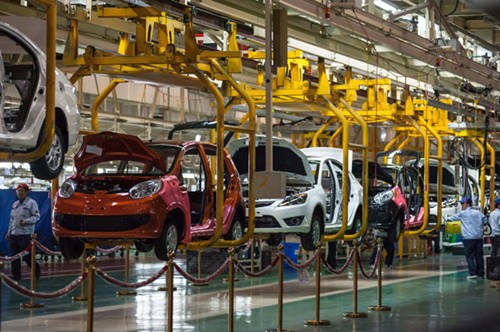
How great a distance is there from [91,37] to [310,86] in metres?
3.43

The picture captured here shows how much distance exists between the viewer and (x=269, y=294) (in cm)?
1562

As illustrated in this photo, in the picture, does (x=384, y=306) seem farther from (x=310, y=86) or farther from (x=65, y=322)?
(x=65, y=322)

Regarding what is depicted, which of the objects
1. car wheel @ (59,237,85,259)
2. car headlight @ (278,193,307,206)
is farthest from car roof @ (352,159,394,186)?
car wheel @ (59,237,85,259)

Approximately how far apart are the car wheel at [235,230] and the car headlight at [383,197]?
598 centimetres

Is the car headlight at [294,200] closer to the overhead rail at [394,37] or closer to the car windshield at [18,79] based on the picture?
the overhead rail at [394,37]

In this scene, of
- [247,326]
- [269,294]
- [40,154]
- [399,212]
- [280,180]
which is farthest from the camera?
[399,212]

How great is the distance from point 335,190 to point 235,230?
4.18 metres

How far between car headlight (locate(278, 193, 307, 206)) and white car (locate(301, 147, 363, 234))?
1493 mm

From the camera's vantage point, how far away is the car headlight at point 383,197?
17.2 meters

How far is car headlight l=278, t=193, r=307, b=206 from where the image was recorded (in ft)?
43.8

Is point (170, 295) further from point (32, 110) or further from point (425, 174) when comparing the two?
point (425, 174)

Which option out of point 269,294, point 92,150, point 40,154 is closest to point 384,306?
point 269,294

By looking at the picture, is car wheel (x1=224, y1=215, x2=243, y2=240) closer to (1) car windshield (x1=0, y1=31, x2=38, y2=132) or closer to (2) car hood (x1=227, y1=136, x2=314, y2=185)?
(2) car hood (x1=227, y1=136, x2=314, y2=185)

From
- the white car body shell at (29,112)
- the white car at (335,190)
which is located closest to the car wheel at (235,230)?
the white car at (335,190)
